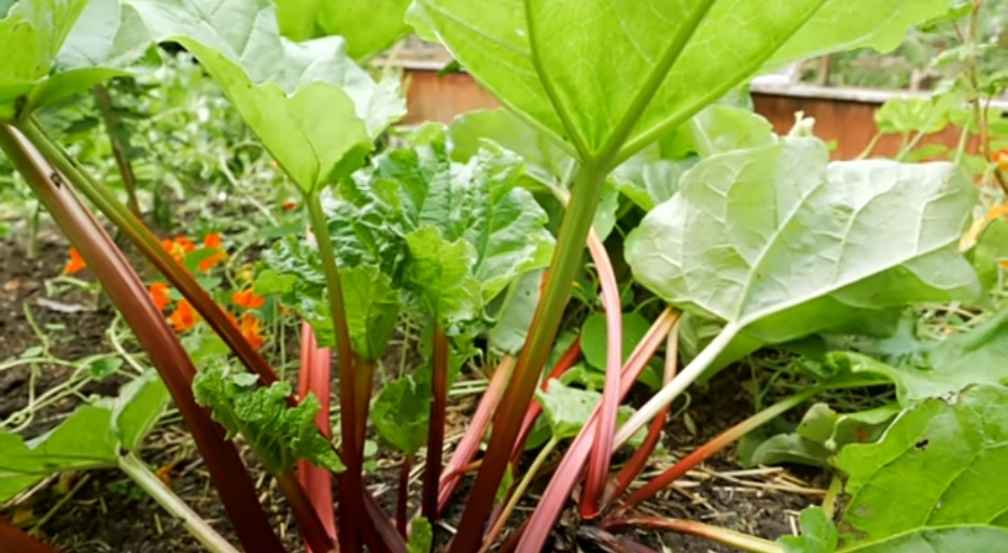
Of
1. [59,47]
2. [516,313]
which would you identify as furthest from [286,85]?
[516,313]

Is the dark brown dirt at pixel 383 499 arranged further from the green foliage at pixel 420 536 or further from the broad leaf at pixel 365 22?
the broad leaf at pixel 365 22

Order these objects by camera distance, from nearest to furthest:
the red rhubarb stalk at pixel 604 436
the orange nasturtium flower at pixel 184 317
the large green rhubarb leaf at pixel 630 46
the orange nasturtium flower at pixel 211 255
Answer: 1. the large green rhubarb leaf at pixel 630 46
2. the red rhubarb stalk at pixel 604 436
3. the orange nasturtium flower at pixel 184 317
4. the orange nasturtium flower at pixel 211 255

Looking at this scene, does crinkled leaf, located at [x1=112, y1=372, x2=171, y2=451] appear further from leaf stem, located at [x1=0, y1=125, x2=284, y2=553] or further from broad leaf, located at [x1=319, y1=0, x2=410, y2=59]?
broad leaf, located at [x1=319, y1=0, x2=410, y2=59]

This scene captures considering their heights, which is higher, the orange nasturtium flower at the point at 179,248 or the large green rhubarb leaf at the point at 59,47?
the large green rhubarb leaf at the point at 59,47

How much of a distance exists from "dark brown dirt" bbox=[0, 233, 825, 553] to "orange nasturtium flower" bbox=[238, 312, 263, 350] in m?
0.13

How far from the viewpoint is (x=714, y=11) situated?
1.55 ft

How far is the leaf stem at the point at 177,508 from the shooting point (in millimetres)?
653

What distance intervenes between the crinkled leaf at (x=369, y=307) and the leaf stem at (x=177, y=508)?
0.20 meters

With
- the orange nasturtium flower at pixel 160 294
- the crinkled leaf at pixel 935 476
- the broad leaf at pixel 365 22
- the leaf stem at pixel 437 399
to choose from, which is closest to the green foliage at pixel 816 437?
the crinkled leaf at pixel 935 476

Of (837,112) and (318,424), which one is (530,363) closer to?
(318,424)

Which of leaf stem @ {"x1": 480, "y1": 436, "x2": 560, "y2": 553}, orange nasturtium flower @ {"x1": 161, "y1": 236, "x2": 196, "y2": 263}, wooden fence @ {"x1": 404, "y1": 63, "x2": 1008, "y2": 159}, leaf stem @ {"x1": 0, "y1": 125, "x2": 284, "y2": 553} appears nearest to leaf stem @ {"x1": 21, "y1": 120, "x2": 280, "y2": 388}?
leaf stem @ {"x1": 0, "y1": 125, "x2": 284, "y2": 553}

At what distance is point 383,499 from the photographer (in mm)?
779

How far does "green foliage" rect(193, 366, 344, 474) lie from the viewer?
1.78 feet

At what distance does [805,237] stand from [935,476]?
31 cm
